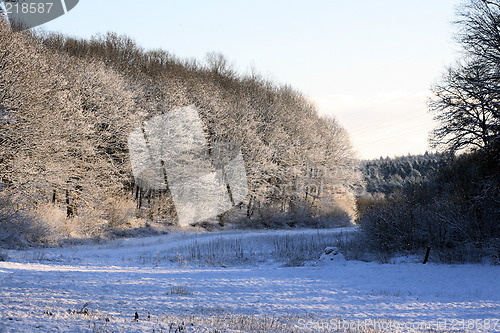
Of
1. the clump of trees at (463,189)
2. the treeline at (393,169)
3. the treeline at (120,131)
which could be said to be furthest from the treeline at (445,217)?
the treeline at (393,169)

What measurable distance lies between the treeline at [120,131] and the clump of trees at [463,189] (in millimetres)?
Answer: 16740

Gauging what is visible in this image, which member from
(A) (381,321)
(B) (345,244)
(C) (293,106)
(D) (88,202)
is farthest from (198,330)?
(C) (293,106)

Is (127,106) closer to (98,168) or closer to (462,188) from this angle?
(98,168)

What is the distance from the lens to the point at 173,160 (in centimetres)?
3170

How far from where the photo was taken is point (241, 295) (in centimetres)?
1010

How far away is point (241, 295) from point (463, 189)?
14.2 m

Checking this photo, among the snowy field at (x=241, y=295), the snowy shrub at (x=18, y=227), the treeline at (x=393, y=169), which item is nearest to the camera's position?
the snowy field at (x=241, y=295)

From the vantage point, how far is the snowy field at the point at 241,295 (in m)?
6.91

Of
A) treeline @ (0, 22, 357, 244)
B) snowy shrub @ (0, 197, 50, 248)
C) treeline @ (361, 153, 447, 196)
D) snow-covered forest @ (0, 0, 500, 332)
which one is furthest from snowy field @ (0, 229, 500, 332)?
treeline @ (361, 153, 447, 196)

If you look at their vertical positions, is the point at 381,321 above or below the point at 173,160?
below

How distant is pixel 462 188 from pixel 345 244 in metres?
6.31

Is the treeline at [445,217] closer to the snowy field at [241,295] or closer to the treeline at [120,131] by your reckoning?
the snowy field at [241,295]

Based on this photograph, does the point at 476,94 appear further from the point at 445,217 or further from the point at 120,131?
the point at 120,131

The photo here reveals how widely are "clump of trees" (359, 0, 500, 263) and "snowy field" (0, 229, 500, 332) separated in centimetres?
229
